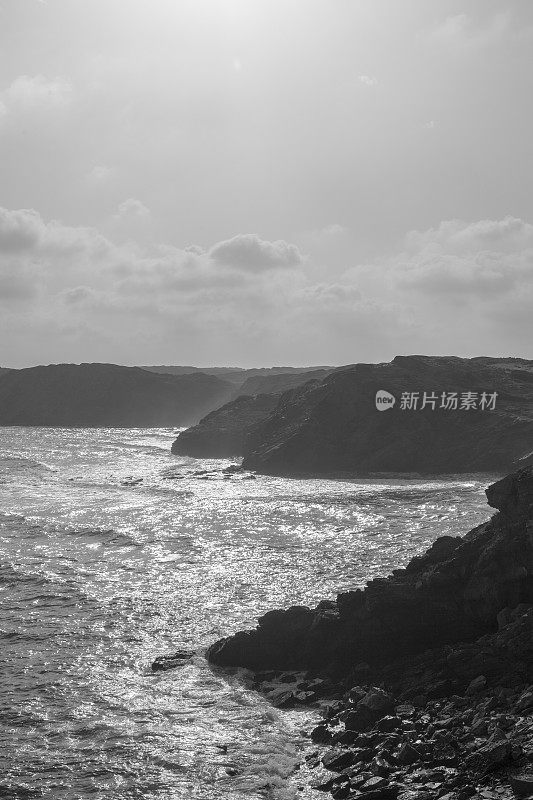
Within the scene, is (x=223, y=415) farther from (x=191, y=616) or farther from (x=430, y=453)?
(x=191, y=616)

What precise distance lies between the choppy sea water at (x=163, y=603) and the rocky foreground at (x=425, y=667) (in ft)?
4.05

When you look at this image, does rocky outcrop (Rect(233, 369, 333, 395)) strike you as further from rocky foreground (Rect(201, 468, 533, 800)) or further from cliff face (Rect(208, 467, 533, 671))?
cliff face (Rect(208, 467, 533, 671))

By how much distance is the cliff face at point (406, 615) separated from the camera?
949 inches

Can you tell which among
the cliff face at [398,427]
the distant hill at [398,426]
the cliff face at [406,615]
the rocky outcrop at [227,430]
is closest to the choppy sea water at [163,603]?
the cliff face at [406,615]

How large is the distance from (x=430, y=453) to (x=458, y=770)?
6846 centimetres

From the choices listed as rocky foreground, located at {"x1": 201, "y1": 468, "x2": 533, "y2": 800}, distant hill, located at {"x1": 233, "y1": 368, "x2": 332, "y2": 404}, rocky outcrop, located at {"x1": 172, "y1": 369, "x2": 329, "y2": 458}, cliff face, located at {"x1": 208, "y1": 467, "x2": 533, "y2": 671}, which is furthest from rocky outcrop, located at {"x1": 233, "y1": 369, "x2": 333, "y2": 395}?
cliff face, located at {"x1": 208, "y1": 467, "x2": 533, "y2": 671}

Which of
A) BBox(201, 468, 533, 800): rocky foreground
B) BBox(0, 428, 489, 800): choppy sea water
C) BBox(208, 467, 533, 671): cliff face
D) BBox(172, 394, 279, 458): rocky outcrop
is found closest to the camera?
BBox(201, 468, 533, 800): rocky foreground

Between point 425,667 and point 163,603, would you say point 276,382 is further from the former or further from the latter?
point 425,667

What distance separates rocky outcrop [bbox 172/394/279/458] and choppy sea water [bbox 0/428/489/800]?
38507 millimetres

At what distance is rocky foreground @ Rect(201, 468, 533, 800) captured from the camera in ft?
54.1

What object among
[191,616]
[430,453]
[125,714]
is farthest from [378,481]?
[125,714]

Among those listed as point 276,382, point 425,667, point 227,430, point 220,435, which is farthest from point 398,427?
point 276,382

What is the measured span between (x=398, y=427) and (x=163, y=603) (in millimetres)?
60069

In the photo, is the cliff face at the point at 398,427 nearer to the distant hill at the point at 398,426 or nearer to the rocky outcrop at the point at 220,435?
the distant hill at the point at 398,426
